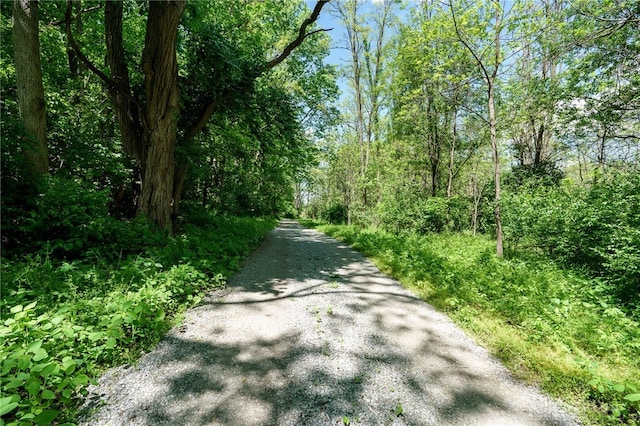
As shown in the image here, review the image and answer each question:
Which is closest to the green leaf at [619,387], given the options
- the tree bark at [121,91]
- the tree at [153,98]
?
the tree at [153,98]

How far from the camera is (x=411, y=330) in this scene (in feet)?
11.9

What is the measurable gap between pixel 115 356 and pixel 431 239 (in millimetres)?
10039

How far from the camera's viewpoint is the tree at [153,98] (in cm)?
555

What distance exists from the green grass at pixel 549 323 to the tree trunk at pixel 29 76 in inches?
288

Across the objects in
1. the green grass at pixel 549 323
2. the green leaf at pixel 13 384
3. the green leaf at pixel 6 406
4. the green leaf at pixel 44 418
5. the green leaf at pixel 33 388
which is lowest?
the green grass at pixel 549 323

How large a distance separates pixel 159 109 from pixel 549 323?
26.1 feet

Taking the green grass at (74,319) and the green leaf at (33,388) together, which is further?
the green grass at (74,319)

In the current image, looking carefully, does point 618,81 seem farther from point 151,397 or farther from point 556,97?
point 151,397

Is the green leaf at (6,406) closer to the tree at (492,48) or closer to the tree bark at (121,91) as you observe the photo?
the tree bark at (121,91)

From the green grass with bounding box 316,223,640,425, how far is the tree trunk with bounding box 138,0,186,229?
5813 millimetres

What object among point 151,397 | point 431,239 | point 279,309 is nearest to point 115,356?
point 151,397

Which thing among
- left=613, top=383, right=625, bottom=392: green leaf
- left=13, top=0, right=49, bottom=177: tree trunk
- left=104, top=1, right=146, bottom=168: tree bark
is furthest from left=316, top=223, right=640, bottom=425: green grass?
→ left=13, top=0, right=49, bottom=177: tree trunk

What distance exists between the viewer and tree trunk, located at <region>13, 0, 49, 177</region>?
4.87 m

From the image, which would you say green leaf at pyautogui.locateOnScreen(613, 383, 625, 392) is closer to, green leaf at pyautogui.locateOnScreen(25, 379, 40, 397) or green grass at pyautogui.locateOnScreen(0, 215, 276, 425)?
green grass at pyautogui.locateOnScreen(0, 215, 276, 425)
